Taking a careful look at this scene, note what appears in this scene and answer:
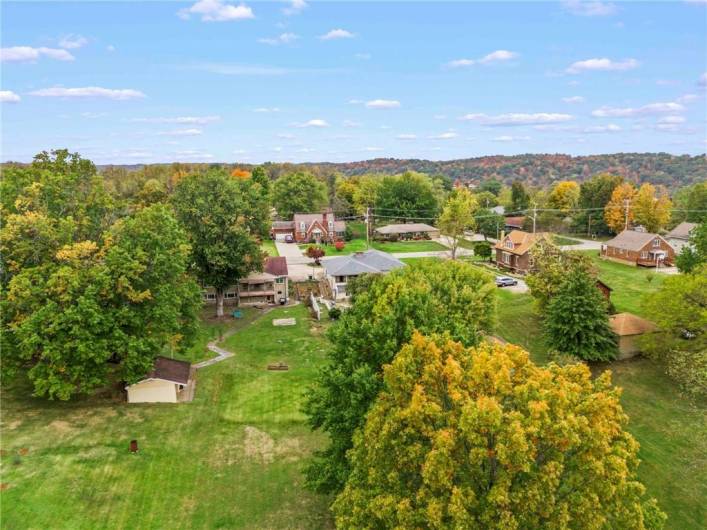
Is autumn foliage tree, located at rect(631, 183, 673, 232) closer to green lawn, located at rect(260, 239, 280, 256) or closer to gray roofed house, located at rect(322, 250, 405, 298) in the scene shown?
gray roofed house, located at rect(322, 250, 405, 298)

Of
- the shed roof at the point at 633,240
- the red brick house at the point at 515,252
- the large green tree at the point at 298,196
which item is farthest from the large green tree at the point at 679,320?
the large green tree at the point at 298,196

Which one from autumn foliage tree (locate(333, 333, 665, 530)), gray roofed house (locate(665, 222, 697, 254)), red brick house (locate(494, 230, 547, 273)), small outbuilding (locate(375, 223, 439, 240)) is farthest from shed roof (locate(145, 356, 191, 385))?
gray roofed house (locate(665, 222, 697, 254))

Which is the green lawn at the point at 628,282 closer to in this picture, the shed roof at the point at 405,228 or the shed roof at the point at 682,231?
the shed roof at the point at 682,231

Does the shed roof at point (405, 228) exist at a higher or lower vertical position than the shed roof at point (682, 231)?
lower

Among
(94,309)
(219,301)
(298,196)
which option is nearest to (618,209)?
(298,196)

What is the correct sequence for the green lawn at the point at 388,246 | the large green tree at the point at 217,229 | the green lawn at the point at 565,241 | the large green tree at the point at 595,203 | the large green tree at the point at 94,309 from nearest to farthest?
1. the large green tree at the point at 94,309
2. the large green tree at the point at 217,229
3. the green lawn at the point at 565,241
4. the green lawn at the point at 388,246
5. the large green tree at the point at 595,203

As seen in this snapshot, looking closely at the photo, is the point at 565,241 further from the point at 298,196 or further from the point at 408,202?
the point at 298,196

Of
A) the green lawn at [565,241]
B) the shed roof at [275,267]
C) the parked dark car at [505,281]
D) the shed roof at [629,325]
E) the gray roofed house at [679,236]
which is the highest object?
the gray roofed house at [679,236]
